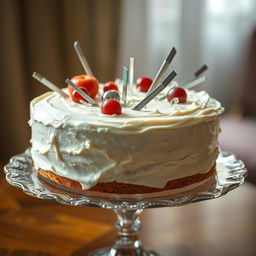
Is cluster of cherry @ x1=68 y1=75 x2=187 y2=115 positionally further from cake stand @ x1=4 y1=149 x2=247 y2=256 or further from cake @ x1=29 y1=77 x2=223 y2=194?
cake stand @ x1=4 y1=149 x2=247 y2=256

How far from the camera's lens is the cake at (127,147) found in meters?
1.16

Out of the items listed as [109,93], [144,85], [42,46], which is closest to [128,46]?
[42,46]

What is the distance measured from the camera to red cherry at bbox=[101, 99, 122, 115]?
47.3 inches

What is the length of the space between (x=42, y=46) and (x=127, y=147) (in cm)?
159

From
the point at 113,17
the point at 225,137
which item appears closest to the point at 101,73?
the point at 113,17

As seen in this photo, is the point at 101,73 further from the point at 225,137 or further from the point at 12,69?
the point at 225,137

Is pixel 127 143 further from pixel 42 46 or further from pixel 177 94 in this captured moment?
pixel 42 46

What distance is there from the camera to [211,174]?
1.32 m

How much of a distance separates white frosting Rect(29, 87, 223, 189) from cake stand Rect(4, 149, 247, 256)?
1.5 inches

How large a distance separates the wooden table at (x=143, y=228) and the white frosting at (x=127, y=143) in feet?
0.82

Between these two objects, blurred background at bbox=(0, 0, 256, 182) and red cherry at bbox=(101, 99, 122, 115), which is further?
blurred background at bbox=(0, 0, 256, 182)

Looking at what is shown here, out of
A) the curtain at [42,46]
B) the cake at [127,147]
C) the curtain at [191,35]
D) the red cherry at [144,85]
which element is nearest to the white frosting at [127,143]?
the cake at [127,147]

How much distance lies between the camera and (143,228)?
4.95 ft

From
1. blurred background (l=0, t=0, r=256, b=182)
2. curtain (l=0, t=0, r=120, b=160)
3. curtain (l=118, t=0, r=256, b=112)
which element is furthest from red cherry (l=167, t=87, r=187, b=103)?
curtain (l=118, t=0, r=256, b=112)
